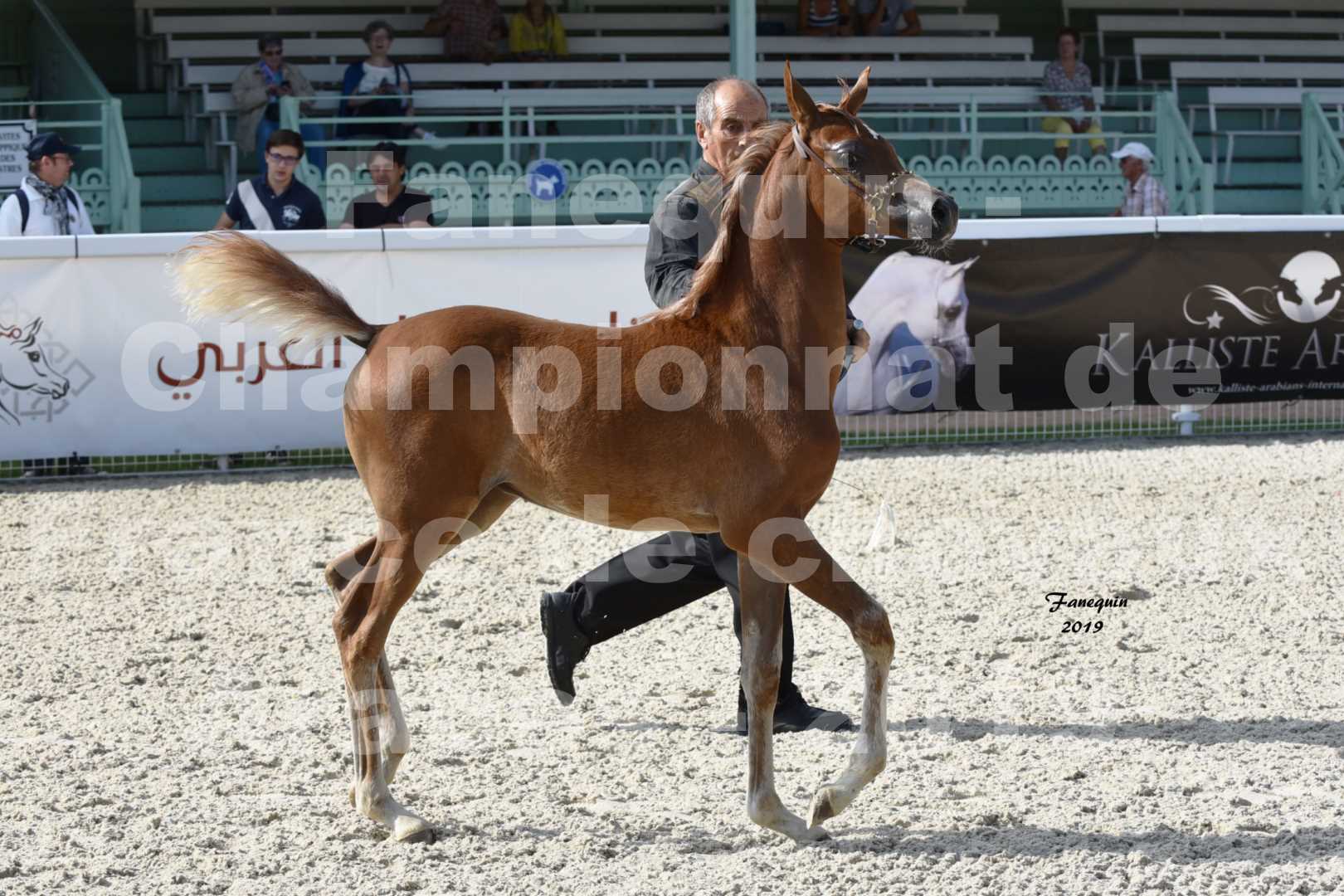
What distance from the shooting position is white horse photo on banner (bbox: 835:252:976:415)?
877 cm

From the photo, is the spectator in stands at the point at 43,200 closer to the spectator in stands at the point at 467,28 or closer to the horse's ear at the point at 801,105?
the spectator in stands at the point at 467,28

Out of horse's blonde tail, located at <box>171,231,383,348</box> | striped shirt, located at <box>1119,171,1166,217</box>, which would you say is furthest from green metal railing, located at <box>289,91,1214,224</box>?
horse's blonde tail, located at <box>171,231,383,348</box>

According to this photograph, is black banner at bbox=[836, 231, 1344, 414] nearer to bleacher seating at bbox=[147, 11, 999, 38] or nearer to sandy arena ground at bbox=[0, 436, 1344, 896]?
sandy arena ground at bbox=[0, 436, 1344, 896]

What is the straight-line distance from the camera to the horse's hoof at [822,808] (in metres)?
3.71

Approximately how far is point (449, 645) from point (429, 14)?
1206 centimetres

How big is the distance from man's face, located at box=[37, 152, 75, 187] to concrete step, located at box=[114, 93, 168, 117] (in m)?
6.70

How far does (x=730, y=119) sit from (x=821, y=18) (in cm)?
1221

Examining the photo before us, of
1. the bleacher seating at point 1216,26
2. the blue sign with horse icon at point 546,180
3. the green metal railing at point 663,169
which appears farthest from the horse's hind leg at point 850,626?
the bleacher seating at point 1216,26

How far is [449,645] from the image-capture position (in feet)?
18.1

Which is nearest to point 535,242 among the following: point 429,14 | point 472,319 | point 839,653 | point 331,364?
point 331,364

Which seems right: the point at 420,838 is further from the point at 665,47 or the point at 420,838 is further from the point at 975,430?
the point at 665,47

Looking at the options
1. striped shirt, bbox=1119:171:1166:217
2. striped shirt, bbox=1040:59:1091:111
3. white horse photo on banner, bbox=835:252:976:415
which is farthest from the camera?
striped shirt, bbox=1040:59:1091:111

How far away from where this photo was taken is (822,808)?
12.2ft

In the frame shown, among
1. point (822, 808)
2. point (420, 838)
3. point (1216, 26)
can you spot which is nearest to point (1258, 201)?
point (1216, 26)
